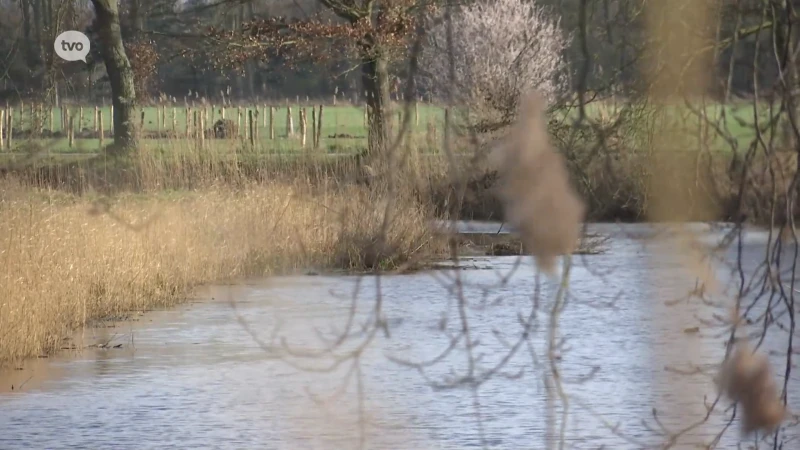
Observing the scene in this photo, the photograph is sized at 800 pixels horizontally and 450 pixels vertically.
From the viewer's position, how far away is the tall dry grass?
32.2 ft

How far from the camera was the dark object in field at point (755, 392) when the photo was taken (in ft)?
9.35

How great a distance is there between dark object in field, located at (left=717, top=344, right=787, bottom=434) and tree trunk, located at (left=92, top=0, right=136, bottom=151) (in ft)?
78.3

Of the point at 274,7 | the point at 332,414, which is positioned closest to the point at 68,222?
the point at 332,414

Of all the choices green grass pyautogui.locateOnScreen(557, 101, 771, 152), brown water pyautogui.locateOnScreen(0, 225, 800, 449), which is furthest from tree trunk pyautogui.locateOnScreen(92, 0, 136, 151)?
green grass pyautogui.locateOnScreen(557, 101, 771, 152)

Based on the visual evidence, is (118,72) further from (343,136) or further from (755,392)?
(755,392)

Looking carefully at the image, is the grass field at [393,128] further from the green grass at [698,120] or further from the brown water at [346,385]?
the brown water at [346,385]

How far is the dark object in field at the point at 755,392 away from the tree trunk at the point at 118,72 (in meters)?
23.9

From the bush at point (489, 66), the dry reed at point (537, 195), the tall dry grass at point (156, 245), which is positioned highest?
the bush at point (489, 66)

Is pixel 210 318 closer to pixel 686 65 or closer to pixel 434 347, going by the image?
pixel 434 347

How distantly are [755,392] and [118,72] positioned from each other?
81.5 feet

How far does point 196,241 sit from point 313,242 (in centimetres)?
173

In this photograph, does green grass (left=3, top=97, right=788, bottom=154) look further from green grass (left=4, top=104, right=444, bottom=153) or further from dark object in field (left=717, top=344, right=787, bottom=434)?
dark object in field (left=717, top=344, right=787, bottom=434)

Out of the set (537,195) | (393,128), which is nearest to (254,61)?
(393,128)

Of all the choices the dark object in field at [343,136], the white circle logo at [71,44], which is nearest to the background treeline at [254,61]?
the white circle logo at [71,44]
